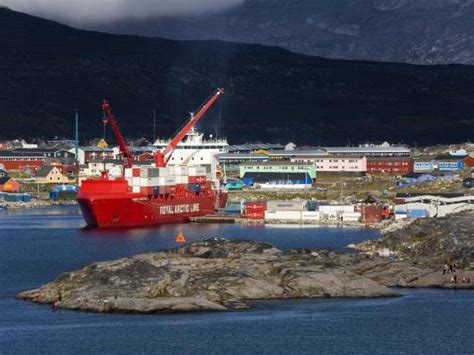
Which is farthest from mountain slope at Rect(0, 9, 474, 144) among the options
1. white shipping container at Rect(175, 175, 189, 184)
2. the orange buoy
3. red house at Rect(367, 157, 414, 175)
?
the orange buoy

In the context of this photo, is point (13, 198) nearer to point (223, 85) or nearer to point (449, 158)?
point (449, 158)

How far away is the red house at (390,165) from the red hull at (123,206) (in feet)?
79.9

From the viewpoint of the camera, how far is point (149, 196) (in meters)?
54.6

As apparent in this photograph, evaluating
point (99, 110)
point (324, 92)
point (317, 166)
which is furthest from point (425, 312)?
point (324, 92)

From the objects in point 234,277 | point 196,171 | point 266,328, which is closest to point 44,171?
point 196,171

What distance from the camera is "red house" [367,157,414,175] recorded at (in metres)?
78.3

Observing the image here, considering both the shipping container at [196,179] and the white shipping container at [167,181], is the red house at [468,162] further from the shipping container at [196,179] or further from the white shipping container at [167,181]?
the white shipping container at [167,181]

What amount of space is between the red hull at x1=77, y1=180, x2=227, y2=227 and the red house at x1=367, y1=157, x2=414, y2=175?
24.4m

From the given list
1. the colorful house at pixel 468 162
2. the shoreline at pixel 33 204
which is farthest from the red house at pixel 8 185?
the colorful house at pixel 468 162

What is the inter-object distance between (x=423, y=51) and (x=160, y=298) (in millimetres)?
131954

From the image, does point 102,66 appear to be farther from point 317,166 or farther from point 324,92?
point 317,166

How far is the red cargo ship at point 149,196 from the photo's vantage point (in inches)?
2055

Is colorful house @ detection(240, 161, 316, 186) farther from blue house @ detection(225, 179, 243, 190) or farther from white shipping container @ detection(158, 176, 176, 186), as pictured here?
white shipping container @ detection(158, 176, 176, 186)

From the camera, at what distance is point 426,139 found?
115 meters
